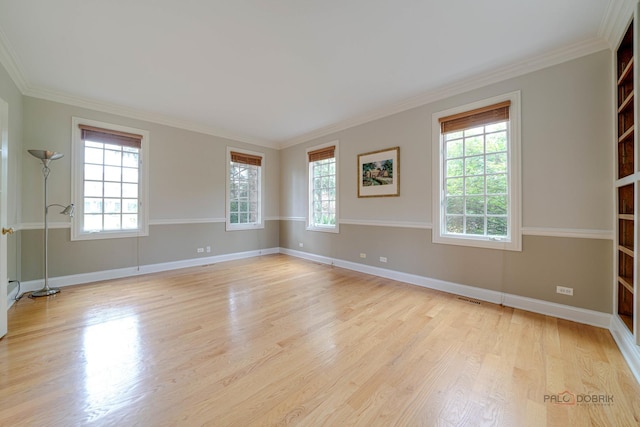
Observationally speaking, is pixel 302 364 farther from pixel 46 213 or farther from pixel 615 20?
pixel 46 213

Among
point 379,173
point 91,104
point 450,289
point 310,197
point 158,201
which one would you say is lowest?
point 450,289

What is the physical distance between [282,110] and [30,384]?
4.09 metres

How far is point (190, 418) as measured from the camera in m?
1.40

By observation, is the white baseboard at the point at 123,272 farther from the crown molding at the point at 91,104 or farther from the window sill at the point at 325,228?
the crown molding at the point at 91,104

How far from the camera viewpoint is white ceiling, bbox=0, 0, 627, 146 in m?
2.12

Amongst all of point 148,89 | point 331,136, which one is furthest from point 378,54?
point 148,89

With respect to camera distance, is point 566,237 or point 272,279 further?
point 272,279

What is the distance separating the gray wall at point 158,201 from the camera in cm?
350

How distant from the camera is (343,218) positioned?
495 centimetres

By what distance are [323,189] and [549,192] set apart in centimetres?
362

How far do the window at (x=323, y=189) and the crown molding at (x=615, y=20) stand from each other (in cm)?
358

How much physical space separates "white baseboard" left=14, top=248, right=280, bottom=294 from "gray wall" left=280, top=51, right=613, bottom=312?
3.72m

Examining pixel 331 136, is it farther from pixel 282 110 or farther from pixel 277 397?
pixel 277 397

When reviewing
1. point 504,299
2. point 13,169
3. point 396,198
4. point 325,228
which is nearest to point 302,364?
point 504,299
